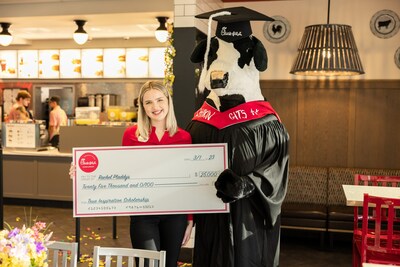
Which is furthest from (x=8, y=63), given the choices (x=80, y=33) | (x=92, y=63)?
(x=80, y=33)

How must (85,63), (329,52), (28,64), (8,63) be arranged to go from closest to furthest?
(329,52)
(85,63)
(28,64)
(8,63)

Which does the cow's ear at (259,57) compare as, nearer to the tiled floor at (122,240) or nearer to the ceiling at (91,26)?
the tiled floor at (122,240)

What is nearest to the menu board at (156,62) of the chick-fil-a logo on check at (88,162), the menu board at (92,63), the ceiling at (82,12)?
the menu board at (92,63)

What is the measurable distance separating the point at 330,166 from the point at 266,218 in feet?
12.0

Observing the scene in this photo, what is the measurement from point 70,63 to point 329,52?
651 centimetres

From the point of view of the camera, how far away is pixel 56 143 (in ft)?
29.5

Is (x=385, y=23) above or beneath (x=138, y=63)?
above

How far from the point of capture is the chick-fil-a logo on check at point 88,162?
294 centimetres

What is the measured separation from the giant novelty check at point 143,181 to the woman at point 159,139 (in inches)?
3.7

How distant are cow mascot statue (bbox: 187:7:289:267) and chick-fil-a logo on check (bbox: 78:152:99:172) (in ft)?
2.03

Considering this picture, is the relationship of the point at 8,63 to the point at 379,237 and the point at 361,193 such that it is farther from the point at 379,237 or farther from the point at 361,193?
the point at 379,237

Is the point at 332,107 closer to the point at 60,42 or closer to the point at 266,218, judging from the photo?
the point at 266,218

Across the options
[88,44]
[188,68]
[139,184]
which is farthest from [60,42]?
[139,184]

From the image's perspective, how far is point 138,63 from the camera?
10.0m
